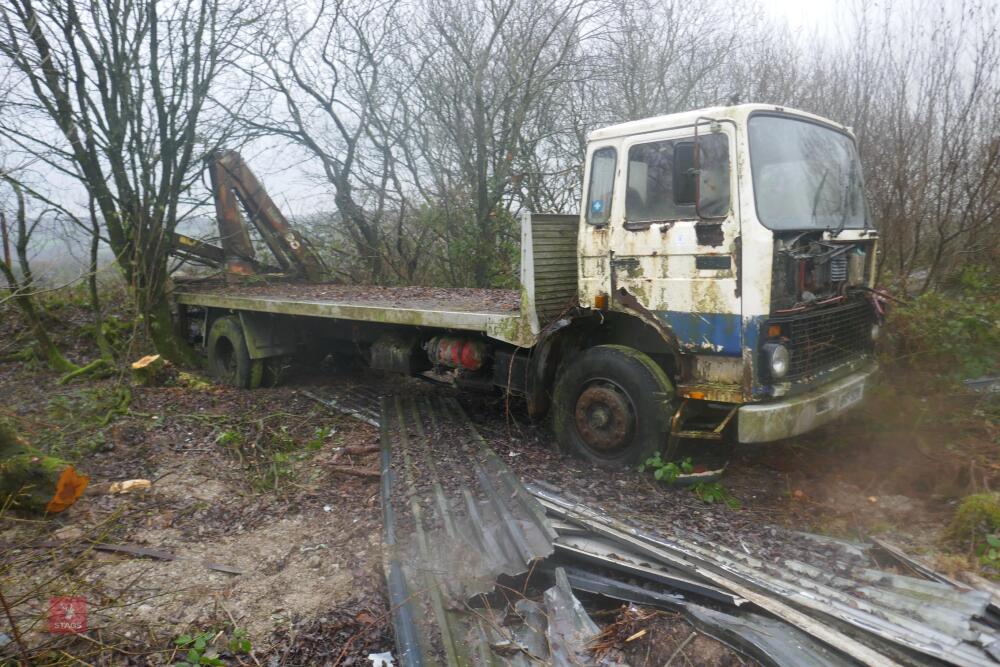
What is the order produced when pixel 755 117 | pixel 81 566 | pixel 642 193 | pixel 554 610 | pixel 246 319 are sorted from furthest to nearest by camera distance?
pixel 246 319
pixel 642 193
pixel 755 117
pixel 81 566
pixel 554 610

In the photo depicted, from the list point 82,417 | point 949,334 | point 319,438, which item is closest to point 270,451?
point 319,438

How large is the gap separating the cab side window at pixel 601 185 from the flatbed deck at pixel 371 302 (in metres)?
0.92

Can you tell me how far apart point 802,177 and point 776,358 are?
4.02 feet

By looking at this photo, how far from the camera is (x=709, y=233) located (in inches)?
161

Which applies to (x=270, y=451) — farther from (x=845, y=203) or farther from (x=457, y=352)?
(x=845, y=203)

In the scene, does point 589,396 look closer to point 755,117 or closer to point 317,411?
point 755,117

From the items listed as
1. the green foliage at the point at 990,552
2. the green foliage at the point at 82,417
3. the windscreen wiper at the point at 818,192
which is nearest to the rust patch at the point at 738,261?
the windscreen wiper at the point at 818,192

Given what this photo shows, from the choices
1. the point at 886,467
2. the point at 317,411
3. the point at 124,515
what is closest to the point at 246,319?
the point at 317,411

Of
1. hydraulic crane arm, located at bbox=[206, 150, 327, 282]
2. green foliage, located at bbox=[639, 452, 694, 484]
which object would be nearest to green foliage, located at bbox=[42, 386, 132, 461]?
hydraulic crane arm, located at bbox=[206, 150, 327, 282]

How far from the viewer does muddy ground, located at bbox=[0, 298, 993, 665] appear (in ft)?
9.55

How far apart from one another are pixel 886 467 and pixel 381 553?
351 cm

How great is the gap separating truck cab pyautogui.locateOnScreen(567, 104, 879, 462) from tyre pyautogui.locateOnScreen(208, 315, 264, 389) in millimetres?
4684

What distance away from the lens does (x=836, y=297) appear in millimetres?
4340

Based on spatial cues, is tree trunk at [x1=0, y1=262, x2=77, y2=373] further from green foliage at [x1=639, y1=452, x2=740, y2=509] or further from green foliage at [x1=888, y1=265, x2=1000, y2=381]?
green foliage at [x1=888, y1=265, x2=1000, y2=381]
